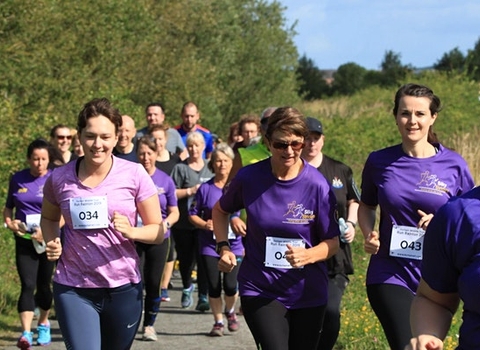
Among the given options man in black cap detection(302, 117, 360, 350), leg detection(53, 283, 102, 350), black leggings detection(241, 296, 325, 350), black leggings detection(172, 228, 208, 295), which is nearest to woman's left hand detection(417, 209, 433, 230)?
black leggings detection(241, 296, 325, 350)

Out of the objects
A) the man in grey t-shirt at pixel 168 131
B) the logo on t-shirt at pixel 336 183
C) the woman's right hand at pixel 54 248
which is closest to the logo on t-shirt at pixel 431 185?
the logo on t-shirt at pixel 336 183

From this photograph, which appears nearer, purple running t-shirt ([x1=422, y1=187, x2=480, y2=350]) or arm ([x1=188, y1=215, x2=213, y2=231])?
purple running t-shirt ([x1=422, y1=187, x2=480, y2=350])

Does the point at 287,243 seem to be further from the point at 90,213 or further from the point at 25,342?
the point at 25,342

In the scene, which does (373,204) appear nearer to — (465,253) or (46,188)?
(46,188)

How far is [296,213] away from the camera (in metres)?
6.00

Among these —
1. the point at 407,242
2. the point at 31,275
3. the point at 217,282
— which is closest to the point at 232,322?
the point at 217,282

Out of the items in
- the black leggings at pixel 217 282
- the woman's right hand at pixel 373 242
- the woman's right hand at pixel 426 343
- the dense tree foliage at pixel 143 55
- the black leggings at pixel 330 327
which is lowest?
the black leggings at pixel 217 282

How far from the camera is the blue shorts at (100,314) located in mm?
5938

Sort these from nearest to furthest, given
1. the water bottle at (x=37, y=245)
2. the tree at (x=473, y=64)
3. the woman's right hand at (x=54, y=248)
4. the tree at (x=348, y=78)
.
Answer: the woman's right hand at (x=54, y=248), the water bottle at (x=37, y=245), the tree at (x=473, y=64), the tree at (x=348, y=78)

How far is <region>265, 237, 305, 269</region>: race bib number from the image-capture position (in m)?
5.92

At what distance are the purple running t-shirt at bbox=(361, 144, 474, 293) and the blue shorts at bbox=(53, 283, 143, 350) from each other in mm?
1389

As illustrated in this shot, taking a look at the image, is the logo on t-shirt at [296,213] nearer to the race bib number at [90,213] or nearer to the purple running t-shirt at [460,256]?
the race bib number at [90,213]

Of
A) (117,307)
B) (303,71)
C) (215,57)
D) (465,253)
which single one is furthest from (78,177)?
(303,71)

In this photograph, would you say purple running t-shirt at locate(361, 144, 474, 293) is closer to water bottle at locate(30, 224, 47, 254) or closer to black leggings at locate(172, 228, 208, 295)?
water bottle at locate(30, 224, 47, 254)
